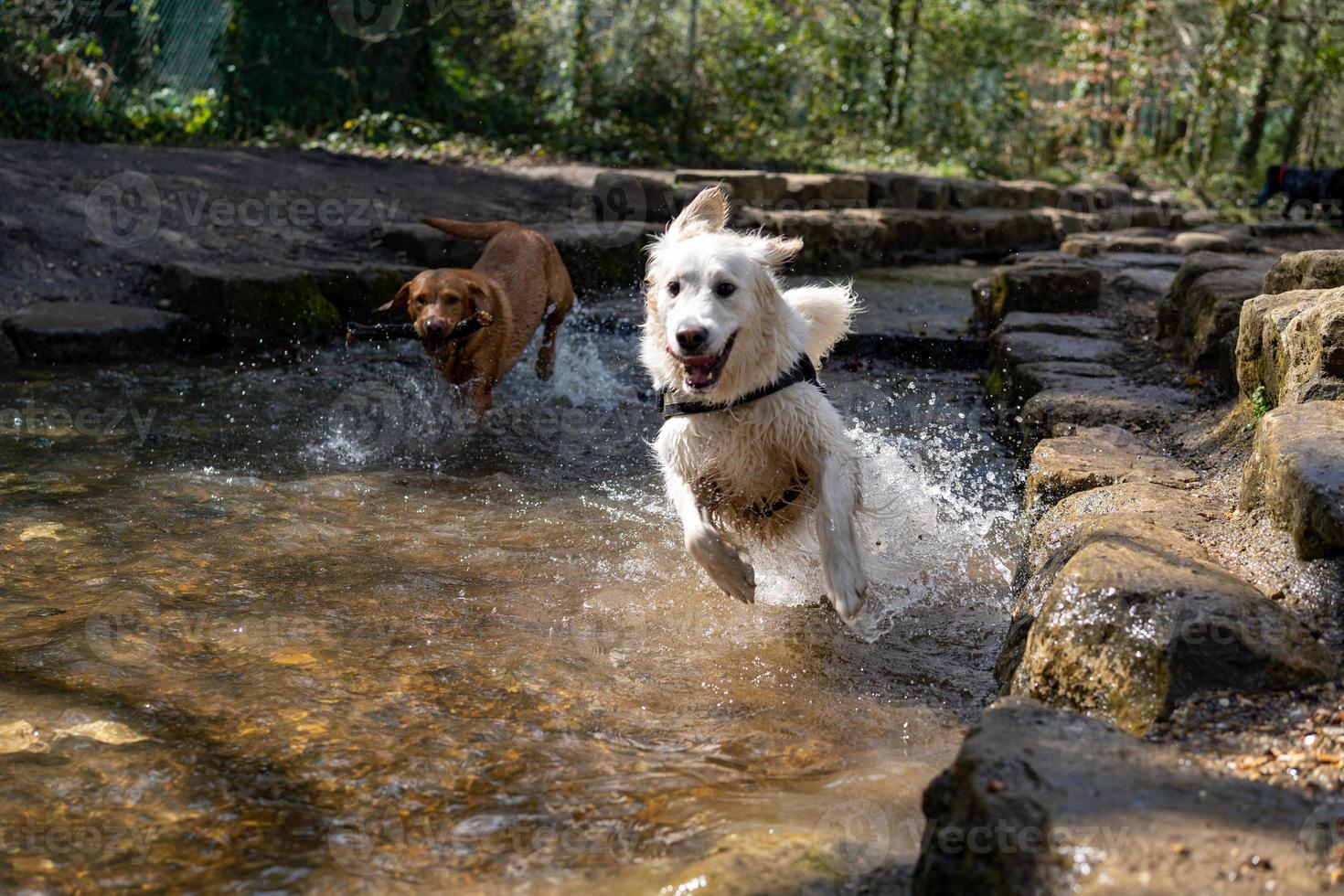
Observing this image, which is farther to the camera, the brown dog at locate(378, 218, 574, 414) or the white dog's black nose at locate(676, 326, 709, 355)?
the brown dog at locate(378, 218, 574, 414)

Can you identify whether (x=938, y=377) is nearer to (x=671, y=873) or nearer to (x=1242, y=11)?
(x=671, y=873)

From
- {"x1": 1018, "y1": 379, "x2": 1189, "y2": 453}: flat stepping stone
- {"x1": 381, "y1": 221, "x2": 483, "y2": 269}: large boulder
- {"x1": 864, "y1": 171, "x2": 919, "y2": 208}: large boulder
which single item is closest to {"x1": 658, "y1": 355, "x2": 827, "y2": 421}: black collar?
{"x1": 1018, "y1": 379, "x2": 1189, "y2": 453}: flat stepping stone

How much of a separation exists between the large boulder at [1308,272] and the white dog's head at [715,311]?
1.96 meters

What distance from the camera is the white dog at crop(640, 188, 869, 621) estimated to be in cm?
376

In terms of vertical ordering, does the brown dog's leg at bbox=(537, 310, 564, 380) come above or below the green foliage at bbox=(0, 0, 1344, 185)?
below

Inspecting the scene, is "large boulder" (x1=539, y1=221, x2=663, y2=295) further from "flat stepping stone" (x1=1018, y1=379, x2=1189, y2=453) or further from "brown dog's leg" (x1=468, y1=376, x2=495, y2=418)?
"flat stepping stone" (x1=1018, y1=379, x2=1189, y2=453)

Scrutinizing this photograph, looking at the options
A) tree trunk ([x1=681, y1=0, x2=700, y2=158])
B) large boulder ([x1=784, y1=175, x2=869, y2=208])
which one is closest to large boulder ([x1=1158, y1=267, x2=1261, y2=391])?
Result: large boulder ([x1=784, y1=175, x2=869, y2=208])

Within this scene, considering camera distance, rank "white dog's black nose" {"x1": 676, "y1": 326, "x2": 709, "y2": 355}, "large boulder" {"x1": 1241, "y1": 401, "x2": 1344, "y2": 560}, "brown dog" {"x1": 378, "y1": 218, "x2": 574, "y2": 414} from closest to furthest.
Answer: "large boulder" {"x1": 1241, "y1": 401, "x2": 1344, "y2": 560} < "white dog's black nose" {"x1": 676, "y1": 326, "x2": 709, "y2": 355} < "brown dog" {"x1": 378, "y1": 218, "x2": 574, "y2": 414}

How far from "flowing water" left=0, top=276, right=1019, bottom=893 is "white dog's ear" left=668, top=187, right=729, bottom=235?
1.27m

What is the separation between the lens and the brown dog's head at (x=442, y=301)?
20.3ft

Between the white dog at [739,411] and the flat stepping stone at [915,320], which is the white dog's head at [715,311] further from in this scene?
the flat stepping stone at [915,320]

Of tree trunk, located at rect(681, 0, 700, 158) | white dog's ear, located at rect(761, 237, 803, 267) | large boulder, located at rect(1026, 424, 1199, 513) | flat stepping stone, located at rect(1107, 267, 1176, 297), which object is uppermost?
tree trunk, located at rect(681, 0, 700, 158)

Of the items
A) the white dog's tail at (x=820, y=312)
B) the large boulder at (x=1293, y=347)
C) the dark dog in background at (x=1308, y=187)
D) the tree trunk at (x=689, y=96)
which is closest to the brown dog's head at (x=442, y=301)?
the white dog's tail at (x=820, y=312)

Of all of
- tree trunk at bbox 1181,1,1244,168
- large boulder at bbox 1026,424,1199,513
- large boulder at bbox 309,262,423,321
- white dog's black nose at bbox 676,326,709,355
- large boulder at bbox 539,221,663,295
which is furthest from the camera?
tree trunk at bbox 1181,1,1244,168
